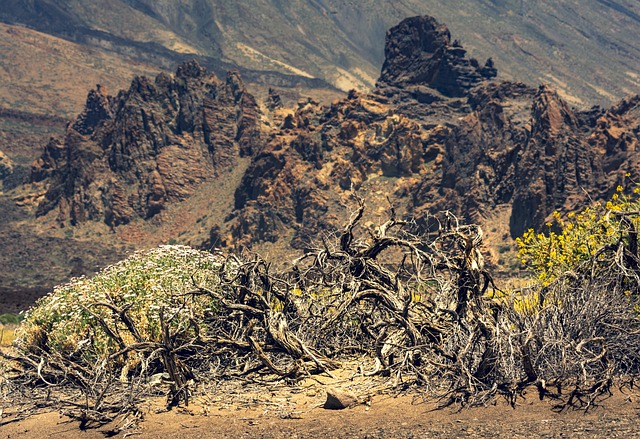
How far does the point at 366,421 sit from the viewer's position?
473 inches

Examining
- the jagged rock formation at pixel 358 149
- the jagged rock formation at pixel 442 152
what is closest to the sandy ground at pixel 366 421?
the jagged rock formation at pixel 358 149

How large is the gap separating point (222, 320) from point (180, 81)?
339ft

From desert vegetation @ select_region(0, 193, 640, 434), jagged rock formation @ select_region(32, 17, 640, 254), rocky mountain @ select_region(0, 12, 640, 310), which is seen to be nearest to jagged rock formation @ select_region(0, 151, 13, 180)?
rocky mountain @ select_region(0, 12, 640, 310)

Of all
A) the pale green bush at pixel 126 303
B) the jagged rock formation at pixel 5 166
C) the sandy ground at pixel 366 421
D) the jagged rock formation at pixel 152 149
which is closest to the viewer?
the sandy ground at pixel 366 421

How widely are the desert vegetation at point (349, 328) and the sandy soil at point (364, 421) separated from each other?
33 centimetres

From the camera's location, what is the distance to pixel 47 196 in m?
109

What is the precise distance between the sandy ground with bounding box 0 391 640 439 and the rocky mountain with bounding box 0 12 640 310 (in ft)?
152

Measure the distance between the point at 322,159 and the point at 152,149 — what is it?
33425mm

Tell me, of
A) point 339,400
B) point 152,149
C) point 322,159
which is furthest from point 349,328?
point 152,149

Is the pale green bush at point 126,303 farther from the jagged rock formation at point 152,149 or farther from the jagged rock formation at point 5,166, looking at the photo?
the jagged rock formation at point 5,166

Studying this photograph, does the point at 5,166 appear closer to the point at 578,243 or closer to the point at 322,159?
the point at 322,159

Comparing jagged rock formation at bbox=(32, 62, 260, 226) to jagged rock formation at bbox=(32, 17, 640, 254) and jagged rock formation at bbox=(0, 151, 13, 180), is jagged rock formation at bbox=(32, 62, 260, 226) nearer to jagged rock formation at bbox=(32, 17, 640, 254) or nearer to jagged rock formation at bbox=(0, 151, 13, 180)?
jagged rock formation at bbox=(32, 17, 640, 254)

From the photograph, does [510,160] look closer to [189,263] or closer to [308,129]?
[308,129]

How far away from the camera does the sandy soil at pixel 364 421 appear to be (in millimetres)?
11195
